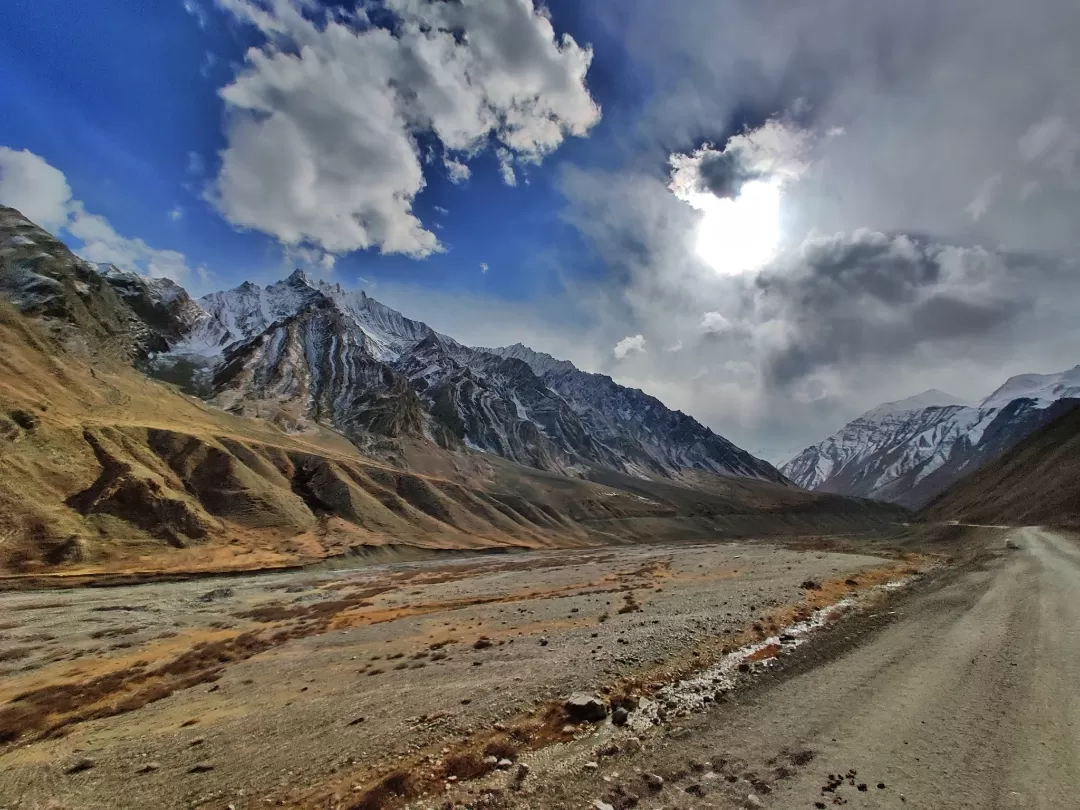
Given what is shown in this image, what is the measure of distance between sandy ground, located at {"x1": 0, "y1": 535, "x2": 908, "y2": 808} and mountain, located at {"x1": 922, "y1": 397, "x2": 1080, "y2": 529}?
3407 inches

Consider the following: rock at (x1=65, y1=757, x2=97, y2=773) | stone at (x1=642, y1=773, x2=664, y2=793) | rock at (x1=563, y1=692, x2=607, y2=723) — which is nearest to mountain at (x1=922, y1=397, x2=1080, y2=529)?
rock at (x1=563, y1=692, x2=607, y2=723)

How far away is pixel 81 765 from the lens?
62.0 ft

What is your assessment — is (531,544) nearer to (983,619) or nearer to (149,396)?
(149,396)

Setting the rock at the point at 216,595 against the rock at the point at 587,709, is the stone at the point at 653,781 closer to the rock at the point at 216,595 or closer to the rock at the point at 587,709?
the rock at the point at 587,709

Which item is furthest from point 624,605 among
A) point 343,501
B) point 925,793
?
point 343,501

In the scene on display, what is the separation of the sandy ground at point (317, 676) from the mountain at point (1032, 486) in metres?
86.5

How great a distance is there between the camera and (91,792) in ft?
55.9

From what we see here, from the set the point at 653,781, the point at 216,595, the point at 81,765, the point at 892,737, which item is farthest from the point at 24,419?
the point at 892,737

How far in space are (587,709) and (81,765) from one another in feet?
61.3

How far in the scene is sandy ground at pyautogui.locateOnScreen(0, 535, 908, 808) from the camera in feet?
56.1

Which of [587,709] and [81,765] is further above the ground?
[587,709]

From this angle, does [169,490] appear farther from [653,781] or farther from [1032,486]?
[1032,486]

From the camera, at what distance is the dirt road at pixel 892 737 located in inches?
489

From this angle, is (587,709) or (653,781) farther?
(587,709)
